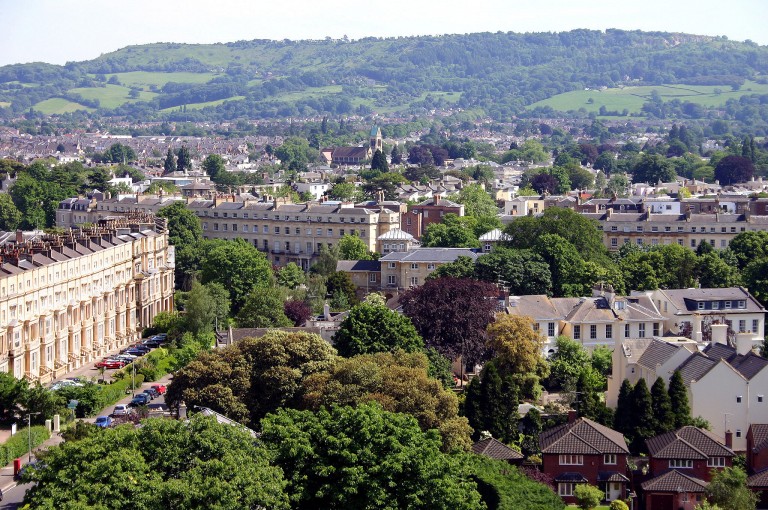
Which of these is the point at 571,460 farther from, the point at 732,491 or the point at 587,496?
the point at 732,491

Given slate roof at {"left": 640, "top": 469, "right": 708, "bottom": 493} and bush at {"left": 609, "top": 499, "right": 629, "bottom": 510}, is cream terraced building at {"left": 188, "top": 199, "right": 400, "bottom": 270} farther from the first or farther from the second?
bush at {"left": 609, "top": 499, "right": 629, "bottom": 510}

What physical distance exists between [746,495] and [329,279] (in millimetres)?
35565

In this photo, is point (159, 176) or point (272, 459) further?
point (159, 176)

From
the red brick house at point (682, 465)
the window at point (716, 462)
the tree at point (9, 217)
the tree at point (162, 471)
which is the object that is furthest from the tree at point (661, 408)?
the tree at point (9, 217)

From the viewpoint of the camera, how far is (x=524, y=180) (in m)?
137

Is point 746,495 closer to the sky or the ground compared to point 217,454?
closer to the ground

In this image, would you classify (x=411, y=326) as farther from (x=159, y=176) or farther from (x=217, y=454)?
(x=159, y=176)

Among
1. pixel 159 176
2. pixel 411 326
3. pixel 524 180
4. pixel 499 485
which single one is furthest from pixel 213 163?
pixel 499 485

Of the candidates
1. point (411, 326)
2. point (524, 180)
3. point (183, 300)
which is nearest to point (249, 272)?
point (183, 300)

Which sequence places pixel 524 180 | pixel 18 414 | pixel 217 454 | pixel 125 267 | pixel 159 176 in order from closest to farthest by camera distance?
pixel 217 454 → pixel 18 414 → pixel 125 267 → pixel 524 180 → pixel 159 176

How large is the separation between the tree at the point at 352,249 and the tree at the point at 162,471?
4525 centimetres

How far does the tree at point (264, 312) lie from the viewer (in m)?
59.6

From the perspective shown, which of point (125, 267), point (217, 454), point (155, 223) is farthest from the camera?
point (155, 223)

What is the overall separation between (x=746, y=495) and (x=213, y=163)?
117 meters
